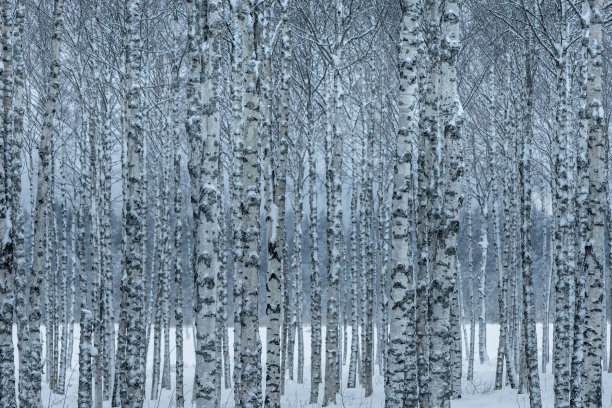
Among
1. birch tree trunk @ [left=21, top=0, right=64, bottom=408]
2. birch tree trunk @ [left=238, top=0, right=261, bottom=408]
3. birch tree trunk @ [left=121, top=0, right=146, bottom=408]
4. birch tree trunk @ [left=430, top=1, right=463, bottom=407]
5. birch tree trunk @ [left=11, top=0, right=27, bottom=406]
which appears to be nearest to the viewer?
birch tree trunk @ [left=430, top=1, right=463, bottom=407]

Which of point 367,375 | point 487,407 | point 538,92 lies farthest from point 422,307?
point 538,92

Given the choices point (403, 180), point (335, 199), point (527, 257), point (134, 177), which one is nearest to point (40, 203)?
point (134, 177)

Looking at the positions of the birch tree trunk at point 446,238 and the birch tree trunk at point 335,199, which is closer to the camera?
the birch tree trunk at point 446,238

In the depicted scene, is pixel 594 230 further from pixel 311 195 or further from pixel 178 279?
pixel 178 279

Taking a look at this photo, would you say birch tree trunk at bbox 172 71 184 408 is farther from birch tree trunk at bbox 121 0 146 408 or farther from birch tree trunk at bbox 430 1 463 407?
birch tree trunk at bbox 430 1 463 407

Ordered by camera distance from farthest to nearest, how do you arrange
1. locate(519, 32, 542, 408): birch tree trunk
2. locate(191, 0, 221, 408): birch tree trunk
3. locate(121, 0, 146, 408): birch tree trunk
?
locate(519, 32, 542, 408): birch tree trunk
locate(121, 0, 146, 408): birch tree trunk
locate(191, 0, 221, 408): birch tree trunk

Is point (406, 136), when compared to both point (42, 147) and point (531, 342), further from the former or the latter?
point (42, 147)

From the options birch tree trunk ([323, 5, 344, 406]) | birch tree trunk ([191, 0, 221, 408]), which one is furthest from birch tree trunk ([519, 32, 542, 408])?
birch tree trunk ([191, 0, 221, 408])

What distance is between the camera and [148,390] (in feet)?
67.4

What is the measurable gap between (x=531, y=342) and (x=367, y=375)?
5.92 meters

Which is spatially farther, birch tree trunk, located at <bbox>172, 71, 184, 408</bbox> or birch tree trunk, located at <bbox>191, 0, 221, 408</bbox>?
birch tree trunk, located at <bbox>172, 71, 184, 408</bbox>

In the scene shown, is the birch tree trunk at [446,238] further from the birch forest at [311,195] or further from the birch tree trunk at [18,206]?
the birch tree trunk at [18,206]

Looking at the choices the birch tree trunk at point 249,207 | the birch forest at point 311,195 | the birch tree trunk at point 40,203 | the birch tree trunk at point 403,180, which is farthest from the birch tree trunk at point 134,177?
the birch tree trunk at point 403,180

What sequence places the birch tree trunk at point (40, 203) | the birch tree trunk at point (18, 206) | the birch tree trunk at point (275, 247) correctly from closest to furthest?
1. the birch tree trunk at point (275, 247)
2. the birch tree trunk at point (18, 206)
3. the birch tree trunk at point (40, 203)
